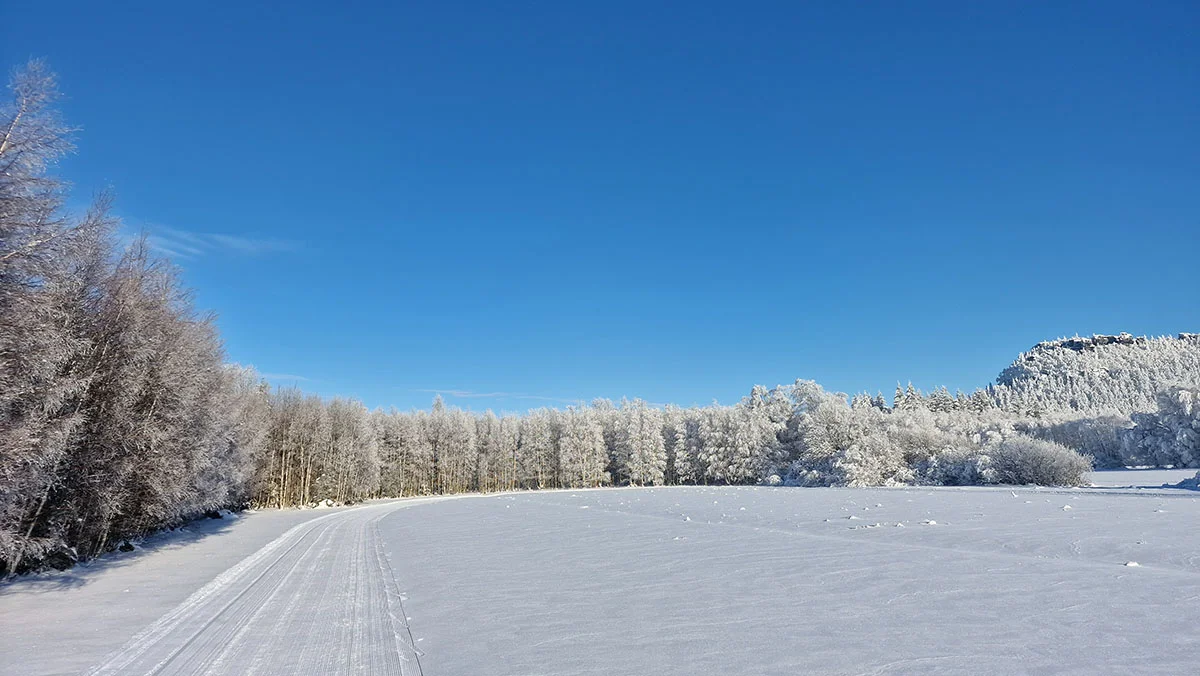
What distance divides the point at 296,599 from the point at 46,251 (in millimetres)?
6848

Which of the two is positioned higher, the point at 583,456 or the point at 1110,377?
the point at 1110,377

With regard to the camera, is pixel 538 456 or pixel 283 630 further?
pixel 538 456

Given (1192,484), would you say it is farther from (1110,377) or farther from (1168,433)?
(1110,377)

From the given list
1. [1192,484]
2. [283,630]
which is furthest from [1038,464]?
[283,630]

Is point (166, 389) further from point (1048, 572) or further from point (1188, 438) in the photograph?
point (1188, 438)

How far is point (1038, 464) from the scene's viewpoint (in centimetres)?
3634

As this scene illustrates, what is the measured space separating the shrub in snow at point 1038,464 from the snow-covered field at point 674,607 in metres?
24.3

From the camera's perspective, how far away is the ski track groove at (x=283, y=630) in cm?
630

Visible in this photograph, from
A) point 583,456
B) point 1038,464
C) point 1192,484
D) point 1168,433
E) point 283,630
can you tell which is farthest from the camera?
point 583,456

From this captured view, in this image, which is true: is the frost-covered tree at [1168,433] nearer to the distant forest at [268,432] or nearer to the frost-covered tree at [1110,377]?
the distant forest at [268,432]

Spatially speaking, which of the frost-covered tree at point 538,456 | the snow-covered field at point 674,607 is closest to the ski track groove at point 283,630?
the snow-covered field at point 674,607

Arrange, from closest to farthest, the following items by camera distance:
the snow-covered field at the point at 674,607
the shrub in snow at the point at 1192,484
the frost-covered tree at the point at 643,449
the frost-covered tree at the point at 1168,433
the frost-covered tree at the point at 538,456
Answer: the snow-covered field at the point at 674,607, the shrub in snow at the point at 1192,484, the frost-covered tree at the point at 1168,433, the frost-covered tree at the point at 643,449, the frost-covered tree at the point at 538,456

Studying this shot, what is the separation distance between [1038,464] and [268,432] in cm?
5665

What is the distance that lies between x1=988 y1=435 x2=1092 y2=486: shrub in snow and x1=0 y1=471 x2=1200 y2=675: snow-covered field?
2434 centimetres
